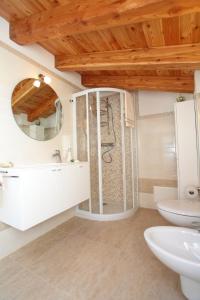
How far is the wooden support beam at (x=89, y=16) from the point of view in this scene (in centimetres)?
120

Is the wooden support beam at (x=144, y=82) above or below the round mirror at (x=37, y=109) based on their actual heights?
above

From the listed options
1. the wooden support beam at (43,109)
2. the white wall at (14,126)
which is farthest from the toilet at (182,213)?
the wooden support beam at (43,109)

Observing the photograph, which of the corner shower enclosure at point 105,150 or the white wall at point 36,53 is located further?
the corner shower enclosure at point 105,150

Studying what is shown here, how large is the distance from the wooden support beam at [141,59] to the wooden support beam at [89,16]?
59cm

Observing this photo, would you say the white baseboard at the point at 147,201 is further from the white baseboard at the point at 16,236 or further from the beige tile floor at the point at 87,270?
the white baseboard at the point at 16,236

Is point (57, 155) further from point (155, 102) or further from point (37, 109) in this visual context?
point (155, 102)

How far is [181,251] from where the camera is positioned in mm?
1245

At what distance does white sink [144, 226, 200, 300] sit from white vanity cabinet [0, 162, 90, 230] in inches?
39.5

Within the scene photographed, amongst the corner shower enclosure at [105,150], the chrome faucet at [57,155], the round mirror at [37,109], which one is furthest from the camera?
the corner shower enclosure at [105,150]

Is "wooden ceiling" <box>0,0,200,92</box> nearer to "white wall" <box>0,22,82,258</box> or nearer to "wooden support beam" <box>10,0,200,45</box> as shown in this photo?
"wooden support beam" <box>10,0,200,45</box>

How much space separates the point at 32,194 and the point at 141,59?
1.83m

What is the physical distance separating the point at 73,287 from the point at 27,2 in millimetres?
2446

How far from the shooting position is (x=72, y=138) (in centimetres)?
290

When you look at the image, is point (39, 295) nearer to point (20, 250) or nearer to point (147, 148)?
point (20, 250)
